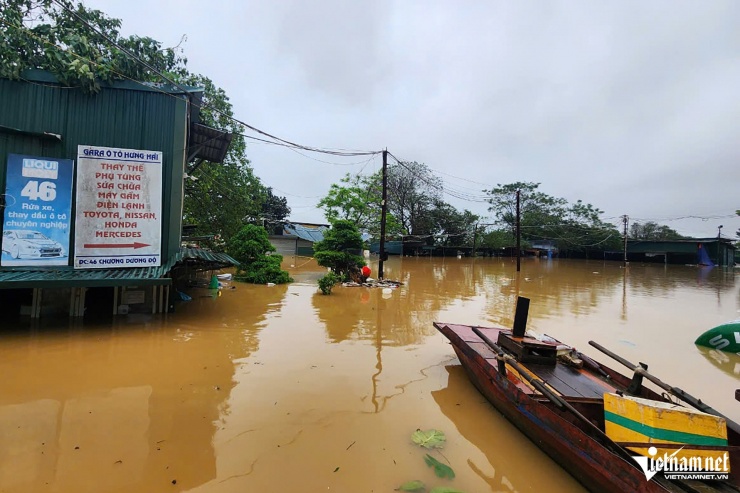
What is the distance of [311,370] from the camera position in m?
6.50

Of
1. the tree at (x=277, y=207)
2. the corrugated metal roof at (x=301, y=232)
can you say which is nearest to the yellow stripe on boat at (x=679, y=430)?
the corrugated metal roof at (x=301, y=232)

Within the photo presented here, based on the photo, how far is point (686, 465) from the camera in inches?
121

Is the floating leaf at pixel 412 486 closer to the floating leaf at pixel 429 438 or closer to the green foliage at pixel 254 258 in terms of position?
the floating leaf at pixel 429 438

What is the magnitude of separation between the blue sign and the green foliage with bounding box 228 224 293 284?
9339mm

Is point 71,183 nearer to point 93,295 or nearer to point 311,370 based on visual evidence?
point 93,295

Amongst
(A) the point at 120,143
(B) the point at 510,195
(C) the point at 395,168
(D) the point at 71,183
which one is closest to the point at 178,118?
(A) the point at 120,143

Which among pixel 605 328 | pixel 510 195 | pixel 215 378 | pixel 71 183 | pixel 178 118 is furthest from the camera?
pixel 510 195

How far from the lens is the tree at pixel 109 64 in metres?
8.51

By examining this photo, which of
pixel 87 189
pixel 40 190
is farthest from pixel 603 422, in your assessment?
pixel 40 190

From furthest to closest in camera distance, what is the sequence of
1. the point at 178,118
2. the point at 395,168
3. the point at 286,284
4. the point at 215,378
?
the point at 395,168 → the point at 286,284 → the point at 178,118 → the point at 215,378

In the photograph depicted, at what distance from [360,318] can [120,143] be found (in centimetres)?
813

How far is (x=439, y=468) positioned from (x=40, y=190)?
415 inches

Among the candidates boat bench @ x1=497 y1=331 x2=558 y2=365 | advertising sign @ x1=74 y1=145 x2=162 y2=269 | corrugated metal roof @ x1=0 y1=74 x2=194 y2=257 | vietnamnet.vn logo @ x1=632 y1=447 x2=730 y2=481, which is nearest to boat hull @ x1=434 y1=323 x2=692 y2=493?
vietnamnet.vn logo @ x1=632 y1=447 x2=730 y2=481

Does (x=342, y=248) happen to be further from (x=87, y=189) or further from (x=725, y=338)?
(x=725, y=338)
